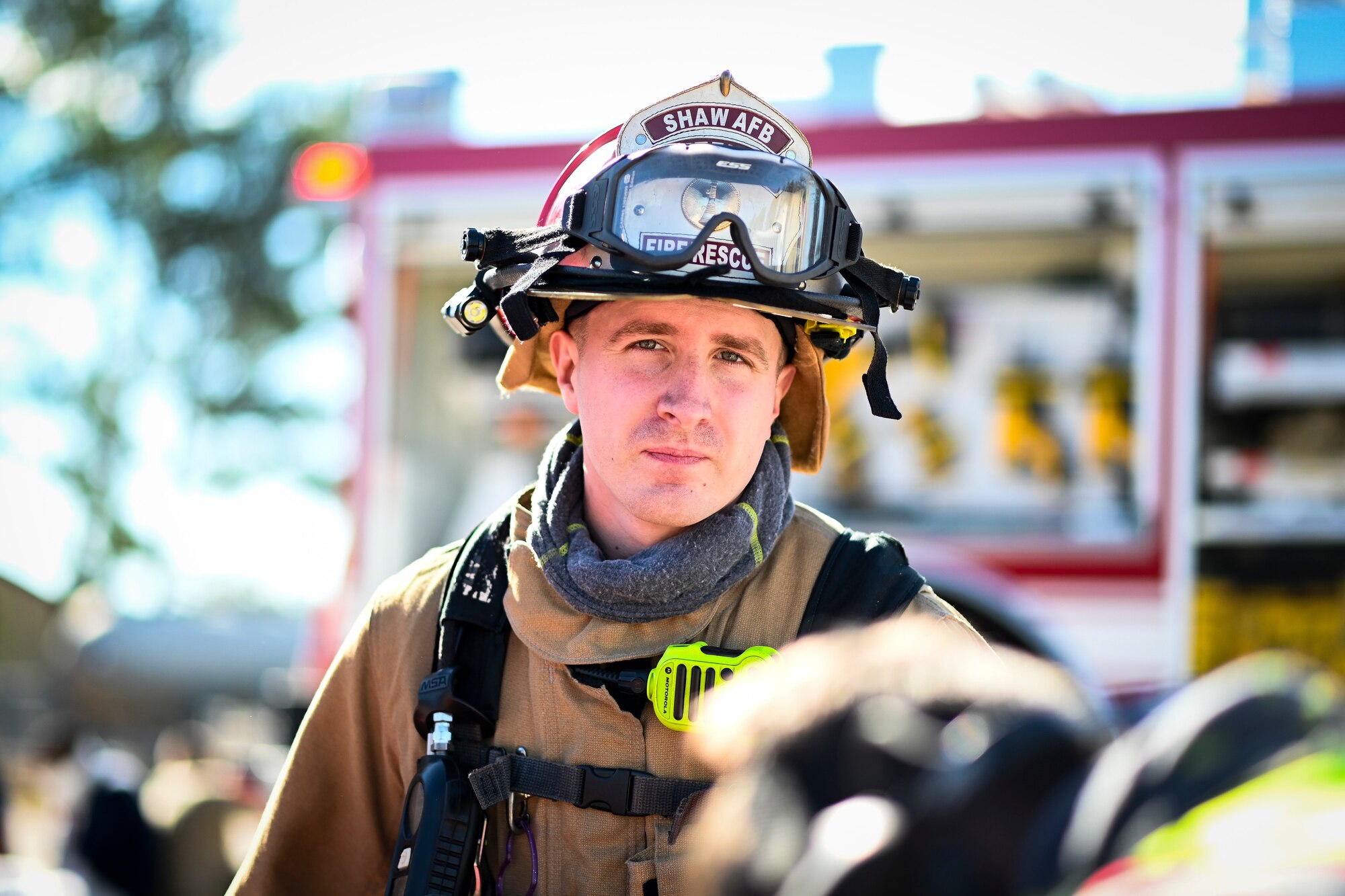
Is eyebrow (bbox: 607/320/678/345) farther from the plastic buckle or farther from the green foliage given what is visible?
the green foliage

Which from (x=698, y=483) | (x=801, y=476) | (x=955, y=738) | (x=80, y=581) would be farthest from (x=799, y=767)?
(x=80, y=581)

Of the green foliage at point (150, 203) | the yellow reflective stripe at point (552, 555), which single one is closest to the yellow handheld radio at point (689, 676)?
the yellow reflective stripe at point (552, 555)

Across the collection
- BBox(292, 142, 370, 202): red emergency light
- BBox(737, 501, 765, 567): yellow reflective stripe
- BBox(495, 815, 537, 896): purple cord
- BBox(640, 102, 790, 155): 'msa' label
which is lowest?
BBox(495, 815, 537, 896): purple cord

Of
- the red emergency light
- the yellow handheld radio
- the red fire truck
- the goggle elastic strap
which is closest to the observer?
the yellow handheld radio

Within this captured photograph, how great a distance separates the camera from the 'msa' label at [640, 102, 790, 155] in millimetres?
1896

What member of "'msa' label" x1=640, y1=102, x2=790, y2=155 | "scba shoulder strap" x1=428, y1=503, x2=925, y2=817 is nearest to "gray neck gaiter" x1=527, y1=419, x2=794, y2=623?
"scba shoulder strap" x1=428, y1=503, x2=925, y2=817

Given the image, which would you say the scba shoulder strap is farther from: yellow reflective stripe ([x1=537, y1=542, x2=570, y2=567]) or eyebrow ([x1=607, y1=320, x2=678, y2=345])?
eyebrow ([x1=607, y1=320, x2=678, y2=345])

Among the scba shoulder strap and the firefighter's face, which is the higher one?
the firefighter's face

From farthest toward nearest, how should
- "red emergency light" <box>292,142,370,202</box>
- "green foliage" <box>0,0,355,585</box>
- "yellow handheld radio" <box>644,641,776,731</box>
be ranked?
"green foliage" <box>0,0,355,585</box> → "red emergency light" <box>292,142,370,202</box> → "yellow handheld radio" <box>644,641,776,731</box>

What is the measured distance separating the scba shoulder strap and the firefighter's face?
22 cm

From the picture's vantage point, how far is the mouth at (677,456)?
1.86m

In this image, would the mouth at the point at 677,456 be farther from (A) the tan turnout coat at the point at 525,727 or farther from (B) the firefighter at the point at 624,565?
(A) the tan turnout coat at the point at 525,727

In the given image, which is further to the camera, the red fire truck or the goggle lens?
the red fire truck

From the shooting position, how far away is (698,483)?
1.86 meters
